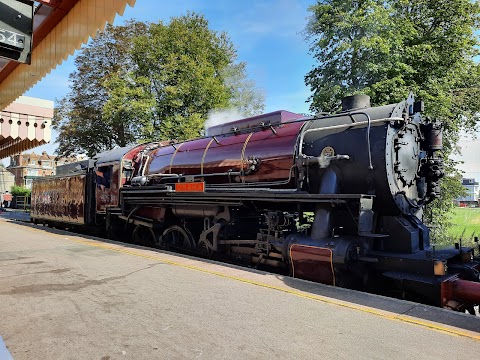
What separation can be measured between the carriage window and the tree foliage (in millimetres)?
9369

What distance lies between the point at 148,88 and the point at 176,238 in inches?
583

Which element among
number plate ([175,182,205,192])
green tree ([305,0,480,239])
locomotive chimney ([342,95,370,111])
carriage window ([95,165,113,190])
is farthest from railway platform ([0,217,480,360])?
green tree ([305,0,480,239])

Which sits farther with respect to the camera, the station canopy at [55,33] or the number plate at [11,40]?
the station canopy at [55,33]

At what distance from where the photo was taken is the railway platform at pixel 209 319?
3057 mm

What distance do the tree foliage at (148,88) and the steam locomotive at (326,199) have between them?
12308 millimetres

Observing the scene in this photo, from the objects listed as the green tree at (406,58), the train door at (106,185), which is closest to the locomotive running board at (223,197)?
the train door at (106,185)

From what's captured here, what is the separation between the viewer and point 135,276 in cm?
553

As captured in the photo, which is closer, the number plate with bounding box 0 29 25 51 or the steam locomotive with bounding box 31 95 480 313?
the number plate with bounding box 0 29 25 51

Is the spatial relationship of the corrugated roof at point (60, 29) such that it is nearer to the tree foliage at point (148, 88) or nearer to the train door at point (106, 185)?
the train door at point (106, 185)

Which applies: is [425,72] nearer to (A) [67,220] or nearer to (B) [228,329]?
(B) [228,329]

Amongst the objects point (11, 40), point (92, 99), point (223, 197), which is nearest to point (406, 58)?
point (223, 197)

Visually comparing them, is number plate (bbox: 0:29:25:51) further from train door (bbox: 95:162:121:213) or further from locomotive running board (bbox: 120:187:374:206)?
train door (bbox: 95:162:121:213)

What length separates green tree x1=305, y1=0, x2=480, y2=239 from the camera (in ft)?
39.0

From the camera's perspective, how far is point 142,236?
33.3 feet
